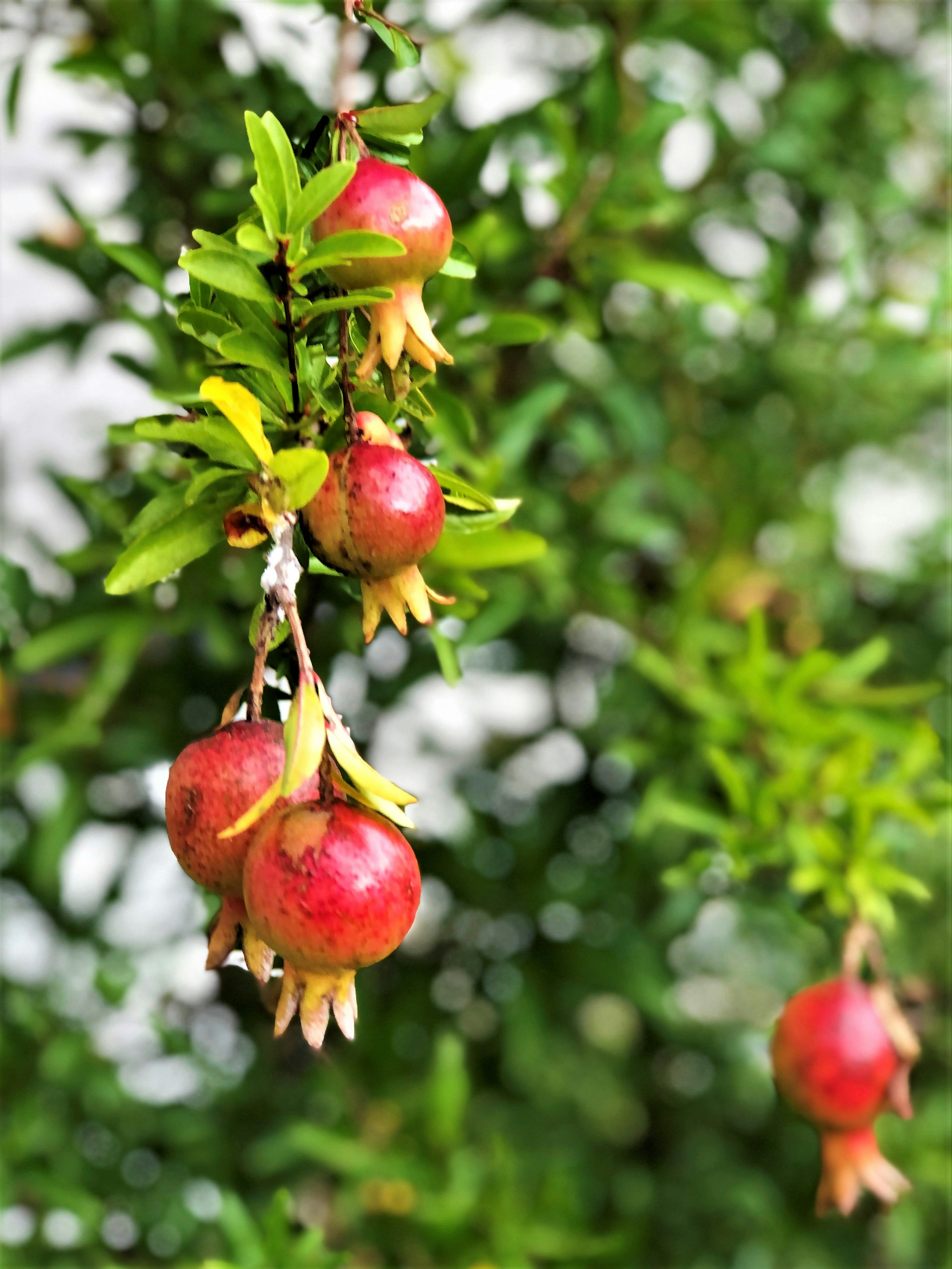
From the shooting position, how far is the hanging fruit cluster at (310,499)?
364 mm

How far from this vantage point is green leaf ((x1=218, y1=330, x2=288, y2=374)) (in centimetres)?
40

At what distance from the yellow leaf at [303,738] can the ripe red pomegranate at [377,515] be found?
51mm

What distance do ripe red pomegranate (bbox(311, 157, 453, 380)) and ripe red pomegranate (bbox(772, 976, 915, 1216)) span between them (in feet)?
1.66

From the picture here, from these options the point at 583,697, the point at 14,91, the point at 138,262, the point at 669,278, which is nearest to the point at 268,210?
the point at 138,262

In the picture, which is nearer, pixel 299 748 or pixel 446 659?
pixel 299 748

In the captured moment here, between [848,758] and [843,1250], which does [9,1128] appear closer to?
[848,758]

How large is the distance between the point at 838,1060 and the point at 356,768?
1.49 feet

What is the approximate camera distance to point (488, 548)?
1.91ft

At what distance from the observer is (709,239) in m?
1.21

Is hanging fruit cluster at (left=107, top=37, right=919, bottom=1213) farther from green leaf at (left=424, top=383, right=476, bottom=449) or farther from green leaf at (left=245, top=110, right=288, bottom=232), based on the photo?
green leaf at (left=424, top=383, right=476, bottom=449)

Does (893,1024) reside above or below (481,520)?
below

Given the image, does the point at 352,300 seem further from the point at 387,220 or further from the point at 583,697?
the point at 583,697

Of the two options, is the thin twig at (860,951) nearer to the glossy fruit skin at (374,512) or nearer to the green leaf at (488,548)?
the green leaf at (488,548)

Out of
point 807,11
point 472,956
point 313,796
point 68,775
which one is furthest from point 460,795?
point 807,11
